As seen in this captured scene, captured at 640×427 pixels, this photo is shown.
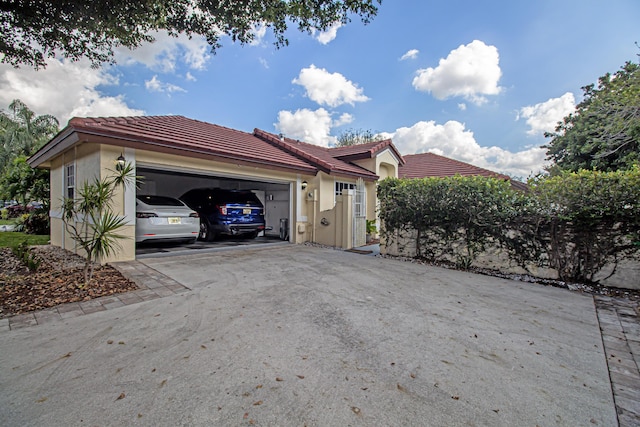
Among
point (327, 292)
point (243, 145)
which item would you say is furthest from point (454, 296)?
point (243, 145)

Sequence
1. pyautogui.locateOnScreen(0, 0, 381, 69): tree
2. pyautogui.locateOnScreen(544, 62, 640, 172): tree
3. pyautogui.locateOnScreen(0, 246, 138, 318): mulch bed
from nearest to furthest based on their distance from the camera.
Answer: pyautogui.locateOnScreen(0, 246, 138, 318): mulch bed, pyautogui.locateOnScreen(0, 0, 381, 69): tree, pyautogui.locateOnScreen(544, 62, 640, 172): tree

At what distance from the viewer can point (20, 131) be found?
944 inches

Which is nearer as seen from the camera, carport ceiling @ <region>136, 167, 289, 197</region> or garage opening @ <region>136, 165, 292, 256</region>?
garage opening @ <region>136, 165, 292, 256</region>

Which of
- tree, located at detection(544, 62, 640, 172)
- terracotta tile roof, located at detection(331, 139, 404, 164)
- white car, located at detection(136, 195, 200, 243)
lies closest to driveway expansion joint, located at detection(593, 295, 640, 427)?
tree, located at detection(544, 62, 640, 172)

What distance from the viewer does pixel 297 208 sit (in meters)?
10.2

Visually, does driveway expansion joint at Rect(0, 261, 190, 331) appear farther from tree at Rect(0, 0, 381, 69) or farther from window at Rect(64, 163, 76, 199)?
tree at Rect(0, 0, 381, 69)

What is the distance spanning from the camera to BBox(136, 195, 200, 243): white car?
7.18 metres

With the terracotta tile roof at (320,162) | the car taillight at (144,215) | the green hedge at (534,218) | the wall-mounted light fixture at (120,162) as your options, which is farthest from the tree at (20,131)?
the green hedge at (534,218)

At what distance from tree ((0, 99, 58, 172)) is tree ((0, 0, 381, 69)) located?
2232cm

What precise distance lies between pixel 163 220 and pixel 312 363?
6.43 meters

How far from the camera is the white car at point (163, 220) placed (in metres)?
7.18

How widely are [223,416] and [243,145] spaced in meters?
8.75

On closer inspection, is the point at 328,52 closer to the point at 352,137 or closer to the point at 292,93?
the point at 292,93

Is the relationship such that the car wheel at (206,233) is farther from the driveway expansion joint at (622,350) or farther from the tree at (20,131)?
the tree at (20,131)
